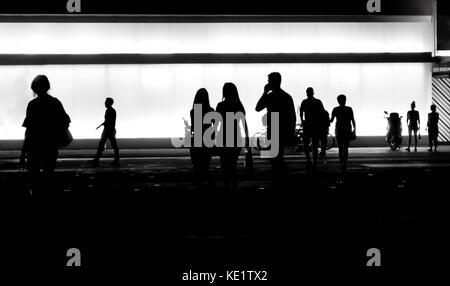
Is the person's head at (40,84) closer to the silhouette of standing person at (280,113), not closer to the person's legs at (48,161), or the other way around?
the person's legs at (48,161)

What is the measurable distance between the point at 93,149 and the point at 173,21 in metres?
6.30

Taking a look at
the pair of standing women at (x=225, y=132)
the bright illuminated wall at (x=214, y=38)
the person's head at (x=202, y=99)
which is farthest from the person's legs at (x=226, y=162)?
the bright illuminated wall at (x=214, y=38)

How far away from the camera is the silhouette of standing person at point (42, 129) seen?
9406mm

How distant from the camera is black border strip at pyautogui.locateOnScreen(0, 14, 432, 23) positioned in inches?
1168

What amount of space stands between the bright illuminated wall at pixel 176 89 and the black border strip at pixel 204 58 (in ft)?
1.44

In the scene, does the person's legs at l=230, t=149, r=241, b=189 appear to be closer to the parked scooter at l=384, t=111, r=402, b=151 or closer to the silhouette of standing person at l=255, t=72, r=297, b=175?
the silhouette of standing person at l=255, t=72, r=297, b=175

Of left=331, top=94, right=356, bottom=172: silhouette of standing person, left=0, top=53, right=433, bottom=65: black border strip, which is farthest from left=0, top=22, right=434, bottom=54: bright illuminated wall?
left=331, top=94, right=356, bottom=172: silhouette of standing person

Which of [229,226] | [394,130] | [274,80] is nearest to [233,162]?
[274,80]

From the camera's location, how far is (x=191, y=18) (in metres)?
30.2

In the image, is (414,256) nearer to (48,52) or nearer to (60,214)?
(60,214)

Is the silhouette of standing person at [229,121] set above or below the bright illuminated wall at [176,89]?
below

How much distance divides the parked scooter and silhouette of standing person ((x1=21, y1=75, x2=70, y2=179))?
1963cm

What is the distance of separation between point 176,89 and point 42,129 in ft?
69.2

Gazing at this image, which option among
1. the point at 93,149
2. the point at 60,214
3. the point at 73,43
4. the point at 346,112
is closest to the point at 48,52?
the point at 73,43
